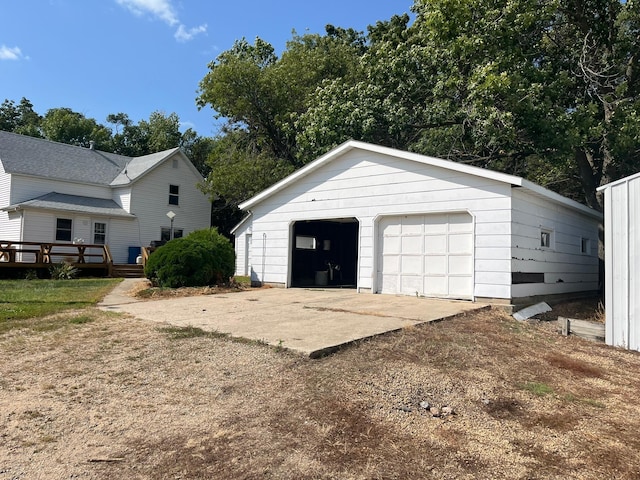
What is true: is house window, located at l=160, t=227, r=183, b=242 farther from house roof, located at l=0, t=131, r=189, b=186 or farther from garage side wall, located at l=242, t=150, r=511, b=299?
garage side wall, located at l=242, t=150, r=511, b=299

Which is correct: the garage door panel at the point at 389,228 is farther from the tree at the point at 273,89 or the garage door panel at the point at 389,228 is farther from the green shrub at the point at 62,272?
the green shrub at the point at 62,272

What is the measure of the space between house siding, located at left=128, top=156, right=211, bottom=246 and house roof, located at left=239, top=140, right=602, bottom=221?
38.2 feet

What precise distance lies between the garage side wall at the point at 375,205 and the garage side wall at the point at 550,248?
0.39m

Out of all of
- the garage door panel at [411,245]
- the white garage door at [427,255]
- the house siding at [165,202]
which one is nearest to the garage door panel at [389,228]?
the white garage door at [427,255]

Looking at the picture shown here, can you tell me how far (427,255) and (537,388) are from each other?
652 centimetres

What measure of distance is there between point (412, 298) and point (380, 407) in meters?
6.97

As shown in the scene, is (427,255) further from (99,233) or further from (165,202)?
(165,202)

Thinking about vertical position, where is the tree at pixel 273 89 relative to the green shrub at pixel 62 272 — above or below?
above

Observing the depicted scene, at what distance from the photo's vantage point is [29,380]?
4227mm

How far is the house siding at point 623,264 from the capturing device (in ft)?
21.9

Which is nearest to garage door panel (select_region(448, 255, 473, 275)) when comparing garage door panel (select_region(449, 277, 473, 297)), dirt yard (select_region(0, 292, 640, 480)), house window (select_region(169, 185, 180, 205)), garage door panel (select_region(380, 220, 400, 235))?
garage door panel (select_region(449, 277, 473, 297))

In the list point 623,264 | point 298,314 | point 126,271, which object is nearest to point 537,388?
point 623,264

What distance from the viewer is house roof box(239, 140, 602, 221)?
9.46m

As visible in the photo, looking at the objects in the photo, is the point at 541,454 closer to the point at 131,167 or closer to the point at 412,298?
the point at 412,298
